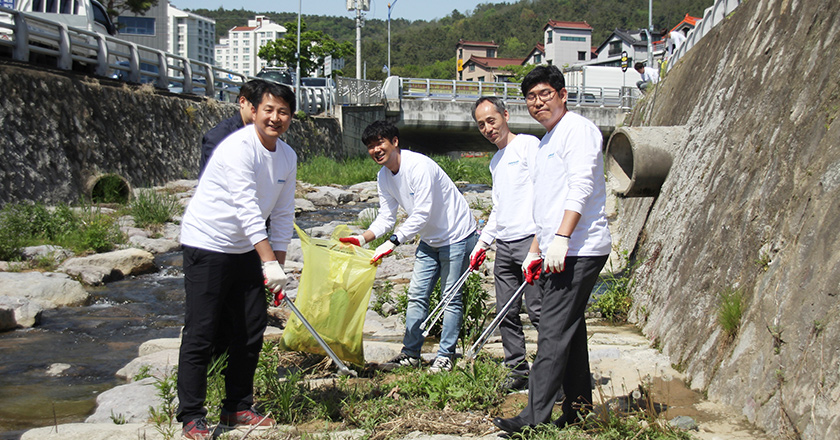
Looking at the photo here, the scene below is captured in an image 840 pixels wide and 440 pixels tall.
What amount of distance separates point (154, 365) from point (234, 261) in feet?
5.85

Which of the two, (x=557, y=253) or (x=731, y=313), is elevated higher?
(x=557, y=253)

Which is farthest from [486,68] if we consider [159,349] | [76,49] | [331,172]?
[159,349]

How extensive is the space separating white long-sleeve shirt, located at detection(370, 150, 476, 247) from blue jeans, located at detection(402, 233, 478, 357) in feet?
0.24

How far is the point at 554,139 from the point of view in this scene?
11.3 feet

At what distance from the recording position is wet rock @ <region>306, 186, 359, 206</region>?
16953 millimetres

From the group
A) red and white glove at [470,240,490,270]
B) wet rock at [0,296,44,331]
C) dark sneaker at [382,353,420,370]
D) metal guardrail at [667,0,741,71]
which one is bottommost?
wet rock at [0,296,44,331]

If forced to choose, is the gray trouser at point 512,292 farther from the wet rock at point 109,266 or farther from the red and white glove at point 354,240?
the wet rock at point 109,266

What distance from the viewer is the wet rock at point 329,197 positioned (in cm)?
1695

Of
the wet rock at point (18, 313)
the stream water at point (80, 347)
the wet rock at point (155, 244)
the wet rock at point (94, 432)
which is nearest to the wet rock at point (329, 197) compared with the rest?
the wet rock at point (155, 244)

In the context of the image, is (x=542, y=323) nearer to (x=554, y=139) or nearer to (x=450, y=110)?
(x=554, y=139)

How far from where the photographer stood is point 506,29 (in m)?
130

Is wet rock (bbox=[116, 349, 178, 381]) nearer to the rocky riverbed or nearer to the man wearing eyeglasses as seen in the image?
the rocky riverbed

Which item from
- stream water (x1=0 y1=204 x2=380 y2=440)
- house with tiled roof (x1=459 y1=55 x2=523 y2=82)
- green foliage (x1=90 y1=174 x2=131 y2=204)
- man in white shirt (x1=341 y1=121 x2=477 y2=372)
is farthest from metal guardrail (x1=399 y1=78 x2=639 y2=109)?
house with tiled roof (x1=459 y1=55 x2=523 y2=82)

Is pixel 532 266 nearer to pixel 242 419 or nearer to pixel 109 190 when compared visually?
pixel 242 419
